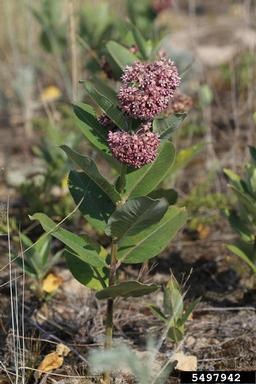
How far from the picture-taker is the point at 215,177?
3938 millimetres

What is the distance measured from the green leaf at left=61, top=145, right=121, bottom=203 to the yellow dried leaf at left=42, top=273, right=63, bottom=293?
35.8 inches

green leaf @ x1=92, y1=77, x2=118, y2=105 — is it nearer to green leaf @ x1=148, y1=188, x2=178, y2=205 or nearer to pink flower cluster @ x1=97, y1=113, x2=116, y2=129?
pink flower cluster @ x1=97, y1=113, x2=116, y2=129

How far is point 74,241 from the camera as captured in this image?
2152 mm

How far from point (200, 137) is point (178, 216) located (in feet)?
8.62

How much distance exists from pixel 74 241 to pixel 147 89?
1.86 feet

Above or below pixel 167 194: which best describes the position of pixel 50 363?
below

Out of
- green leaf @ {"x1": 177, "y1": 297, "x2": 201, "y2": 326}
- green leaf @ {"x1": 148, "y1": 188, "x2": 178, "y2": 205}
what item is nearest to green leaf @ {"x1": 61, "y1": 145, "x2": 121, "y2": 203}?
green leaf @ {"x1": 177, "y1": 297, "x2": 201, "y2": 326}

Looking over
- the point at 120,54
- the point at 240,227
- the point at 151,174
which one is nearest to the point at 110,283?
the point at 151,174

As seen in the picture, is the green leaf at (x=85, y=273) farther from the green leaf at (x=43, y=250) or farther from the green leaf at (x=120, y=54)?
the green leaf at (x=120, y=54)

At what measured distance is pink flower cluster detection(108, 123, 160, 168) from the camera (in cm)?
192

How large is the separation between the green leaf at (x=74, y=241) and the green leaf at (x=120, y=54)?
3.14 feet

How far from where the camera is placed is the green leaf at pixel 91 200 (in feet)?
7.23

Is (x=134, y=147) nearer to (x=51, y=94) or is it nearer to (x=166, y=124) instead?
(x=166, y=124)

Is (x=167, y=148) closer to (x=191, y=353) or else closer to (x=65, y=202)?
(x=191, y=353)
